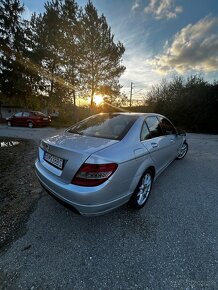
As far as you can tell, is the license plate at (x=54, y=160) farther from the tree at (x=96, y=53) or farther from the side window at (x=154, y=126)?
the tree at (x=96, y=53)


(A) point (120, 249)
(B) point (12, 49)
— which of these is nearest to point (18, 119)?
(B) point (12, 49)

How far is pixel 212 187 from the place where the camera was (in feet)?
11.5

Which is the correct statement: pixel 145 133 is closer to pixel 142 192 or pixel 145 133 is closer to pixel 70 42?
pixel 142 192

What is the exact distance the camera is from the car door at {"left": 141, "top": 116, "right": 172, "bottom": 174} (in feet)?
9.09

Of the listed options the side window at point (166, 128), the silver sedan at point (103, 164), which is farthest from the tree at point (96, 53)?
the silver sedan at point (103, 164)

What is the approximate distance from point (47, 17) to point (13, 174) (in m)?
18.5

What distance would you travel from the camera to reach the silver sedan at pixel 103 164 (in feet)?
6.24

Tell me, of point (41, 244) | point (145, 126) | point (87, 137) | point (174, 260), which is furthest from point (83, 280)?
point (145, 126)

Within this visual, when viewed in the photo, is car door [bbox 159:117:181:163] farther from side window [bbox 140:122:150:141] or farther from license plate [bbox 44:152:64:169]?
license plate [bbox 44:152:64:169]

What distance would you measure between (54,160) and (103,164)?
77 cm

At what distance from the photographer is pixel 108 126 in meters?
2.84

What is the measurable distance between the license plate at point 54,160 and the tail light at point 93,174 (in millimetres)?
329

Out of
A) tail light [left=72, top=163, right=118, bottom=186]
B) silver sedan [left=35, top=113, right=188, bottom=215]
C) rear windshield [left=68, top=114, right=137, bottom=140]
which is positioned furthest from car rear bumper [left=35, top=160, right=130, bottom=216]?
rear windshield [left=68, top=114, right=137, bottom=140]

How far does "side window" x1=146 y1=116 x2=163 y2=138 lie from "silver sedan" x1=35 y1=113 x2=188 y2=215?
24mm
